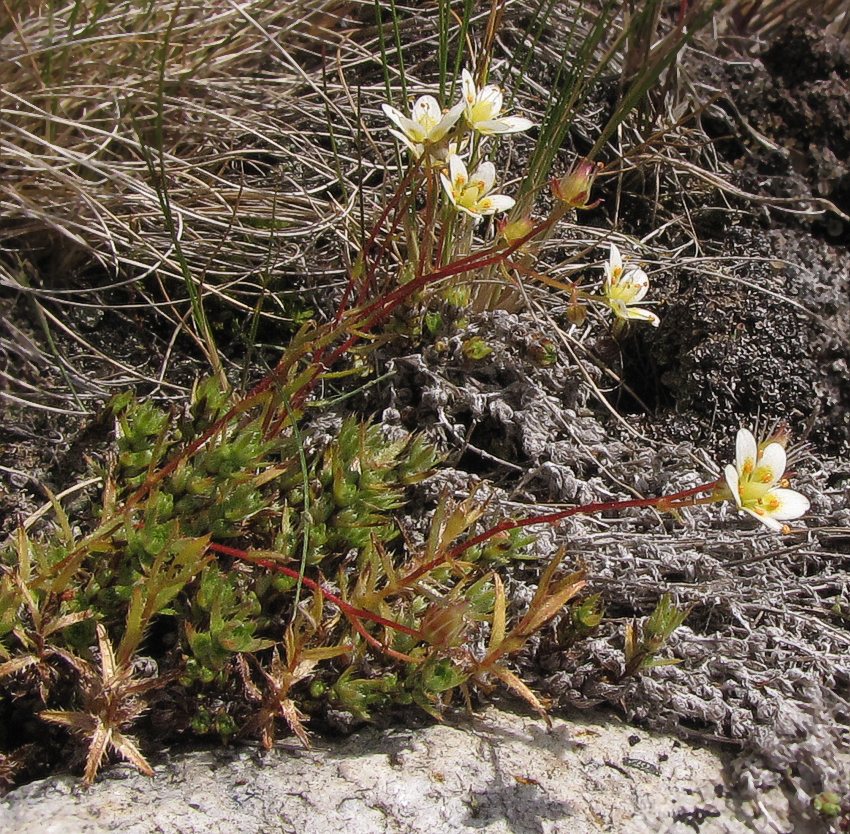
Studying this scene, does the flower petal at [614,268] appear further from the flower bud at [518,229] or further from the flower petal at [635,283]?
the flower bud at [518,229]

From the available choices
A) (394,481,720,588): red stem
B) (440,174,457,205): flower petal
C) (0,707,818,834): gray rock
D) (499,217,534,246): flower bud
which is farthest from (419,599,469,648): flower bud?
(440,174,457,205): flower petal

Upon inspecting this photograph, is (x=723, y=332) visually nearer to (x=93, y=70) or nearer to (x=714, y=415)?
(x=714, y=415)

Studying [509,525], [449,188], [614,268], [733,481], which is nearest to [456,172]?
[449,188]

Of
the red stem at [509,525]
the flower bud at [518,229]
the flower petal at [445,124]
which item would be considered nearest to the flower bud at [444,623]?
the red stem at [509,525]

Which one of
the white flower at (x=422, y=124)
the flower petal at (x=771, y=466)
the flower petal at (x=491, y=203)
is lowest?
the flower petal at (x=771, y=466)

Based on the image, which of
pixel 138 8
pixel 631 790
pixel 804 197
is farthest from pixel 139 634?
pixel 804 197
